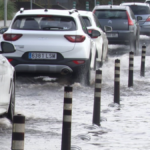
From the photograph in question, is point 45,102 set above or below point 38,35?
below

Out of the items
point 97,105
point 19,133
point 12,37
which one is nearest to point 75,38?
point 12,37

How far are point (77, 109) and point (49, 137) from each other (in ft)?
9.17

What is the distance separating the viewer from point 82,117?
10.0m

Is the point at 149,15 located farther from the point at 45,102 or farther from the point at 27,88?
the point at 45,102

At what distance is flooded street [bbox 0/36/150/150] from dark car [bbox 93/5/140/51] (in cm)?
802

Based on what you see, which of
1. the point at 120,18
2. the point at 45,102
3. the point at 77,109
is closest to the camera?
the point at 77,109

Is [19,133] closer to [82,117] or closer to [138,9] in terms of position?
[82,117]

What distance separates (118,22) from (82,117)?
14628 millimetres


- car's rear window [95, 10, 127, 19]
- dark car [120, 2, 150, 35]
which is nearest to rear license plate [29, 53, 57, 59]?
car's rear window [95, 10, 127, 19]

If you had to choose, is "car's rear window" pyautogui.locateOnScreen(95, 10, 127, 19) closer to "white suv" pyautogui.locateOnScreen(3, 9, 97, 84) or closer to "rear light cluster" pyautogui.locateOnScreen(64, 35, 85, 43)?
"white suv" pyautogui.locateOnScreen(3, 9, 97, 84)

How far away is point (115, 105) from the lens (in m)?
11.5

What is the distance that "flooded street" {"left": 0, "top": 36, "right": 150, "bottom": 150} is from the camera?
25.6ft

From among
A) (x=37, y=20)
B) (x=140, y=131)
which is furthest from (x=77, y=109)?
(x=37, y=20)

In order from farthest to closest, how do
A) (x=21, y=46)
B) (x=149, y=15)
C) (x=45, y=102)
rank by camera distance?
(x=149, y=15) < (x=21, y=46) < (x=45, y=102)
